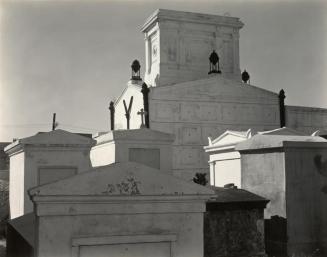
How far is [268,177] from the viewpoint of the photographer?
6527 mm

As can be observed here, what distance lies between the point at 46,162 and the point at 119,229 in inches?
269

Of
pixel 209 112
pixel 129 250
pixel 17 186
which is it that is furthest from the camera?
pixel 209 112

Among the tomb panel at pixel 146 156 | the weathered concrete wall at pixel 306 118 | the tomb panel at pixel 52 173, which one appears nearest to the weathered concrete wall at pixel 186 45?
the weathered concrete wall at pixel 306 118

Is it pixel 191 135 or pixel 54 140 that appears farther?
pixel 191 135

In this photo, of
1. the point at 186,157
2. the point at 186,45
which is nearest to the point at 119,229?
the point at 186,157

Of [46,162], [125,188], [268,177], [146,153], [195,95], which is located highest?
[195,95]

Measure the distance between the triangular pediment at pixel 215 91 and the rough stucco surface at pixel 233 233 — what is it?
16483mm

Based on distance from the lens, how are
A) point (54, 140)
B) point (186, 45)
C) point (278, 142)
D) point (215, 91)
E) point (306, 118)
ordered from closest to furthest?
1. point (278, 142)
2. point (54, 140)
3. point (215, 91)
4. point (306, 118)
5. point (186, 45)

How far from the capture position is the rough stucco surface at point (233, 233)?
5.75 m

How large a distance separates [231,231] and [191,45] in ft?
77.0

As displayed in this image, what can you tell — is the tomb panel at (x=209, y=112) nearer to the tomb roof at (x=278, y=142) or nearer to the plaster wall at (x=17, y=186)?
the plaster wall at (x=17, y=186)

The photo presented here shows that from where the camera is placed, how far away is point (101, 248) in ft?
14.5

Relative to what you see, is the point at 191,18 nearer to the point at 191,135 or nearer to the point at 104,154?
the point at 191,135

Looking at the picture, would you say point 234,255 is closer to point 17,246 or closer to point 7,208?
point 17,246
